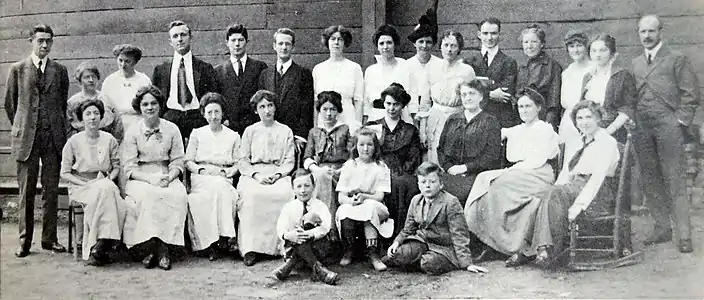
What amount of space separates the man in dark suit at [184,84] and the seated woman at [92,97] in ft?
0.93

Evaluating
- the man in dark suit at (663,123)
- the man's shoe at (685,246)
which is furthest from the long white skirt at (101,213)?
the man's shoe at (685,246)

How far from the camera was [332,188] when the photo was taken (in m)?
3.57

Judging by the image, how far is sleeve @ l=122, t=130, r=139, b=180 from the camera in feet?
12.2

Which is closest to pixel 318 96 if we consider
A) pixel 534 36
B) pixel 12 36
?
pixel 534 36

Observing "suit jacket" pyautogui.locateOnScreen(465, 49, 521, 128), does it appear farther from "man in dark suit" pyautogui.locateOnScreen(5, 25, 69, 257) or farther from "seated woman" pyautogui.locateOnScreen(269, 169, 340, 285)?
"man in dark suit" pyautogui.locateOnScreen(5, 25, 69, 257)

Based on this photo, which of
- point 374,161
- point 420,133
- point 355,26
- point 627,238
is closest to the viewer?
point 627,238

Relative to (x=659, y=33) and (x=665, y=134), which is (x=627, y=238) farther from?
(x=659, y=33)

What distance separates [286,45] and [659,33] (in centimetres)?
193

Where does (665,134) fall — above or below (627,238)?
above

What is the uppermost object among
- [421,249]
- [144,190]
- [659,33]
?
[659,33]

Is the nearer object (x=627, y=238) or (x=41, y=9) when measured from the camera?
(x=627, y=238)

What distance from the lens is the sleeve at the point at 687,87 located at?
333 centimetres

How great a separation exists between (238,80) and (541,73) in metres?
1.68

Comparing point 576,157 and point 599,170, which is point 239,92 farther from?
point 599,170
